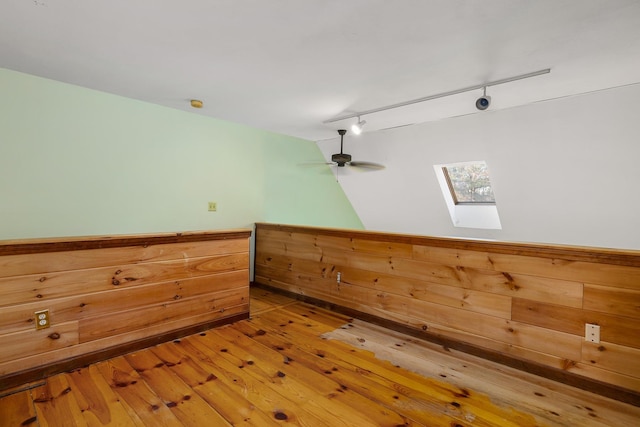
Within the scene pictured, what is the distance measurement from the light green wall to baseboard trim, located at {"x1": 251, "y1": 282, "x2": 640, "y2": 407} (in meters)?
2.08

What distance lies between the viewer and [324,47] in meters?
2.04

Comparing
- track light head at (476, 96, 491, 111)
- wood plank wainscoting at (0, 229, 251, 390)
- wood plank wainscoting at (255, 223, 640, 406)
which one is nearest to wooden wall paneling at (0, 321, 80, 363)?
wood plank wainscoting at (0, 229, 251, 390)

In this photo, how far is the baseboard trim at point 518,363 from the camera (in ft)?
6.33

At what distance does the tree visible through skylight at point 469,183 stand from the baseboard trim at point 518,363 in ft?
8.74

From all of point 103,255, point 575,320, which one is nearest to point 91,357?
point 103,255

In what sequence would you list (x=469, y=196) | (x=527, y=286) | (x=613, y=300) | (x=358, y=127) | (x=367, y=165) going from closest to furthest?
1. (x=613, y=300)
2. (x=527, y=286)
3. (x=358, y=127)
4. (x=367, y=165)
5. (x=469, y=196)

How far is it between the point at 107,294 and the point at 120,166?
1428mm

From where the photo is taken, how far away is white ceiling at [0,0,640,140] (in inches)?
65.0

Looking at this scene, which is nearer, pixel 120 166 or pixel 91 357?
pixel 91 357

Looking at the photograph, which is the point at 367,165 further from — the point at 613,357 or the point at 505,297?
the point at 613,357

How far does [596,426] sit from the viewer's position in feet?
5.52

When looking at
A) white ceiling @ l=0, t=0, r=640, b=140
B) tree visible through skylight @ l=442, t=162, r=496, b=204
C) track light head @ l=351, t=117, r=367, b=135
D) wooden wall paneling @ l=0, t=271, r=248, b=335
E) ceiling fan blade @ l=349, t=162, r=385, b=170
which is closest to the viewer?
white ceiling @ l=0, t=0, r=640, b=140

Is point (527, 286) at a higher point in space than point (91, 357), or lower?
higher

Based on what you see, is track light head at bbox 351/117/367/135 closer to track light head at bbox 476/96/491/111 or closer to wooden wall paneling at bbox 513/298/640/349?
track light head at bbox 476/96/491/111
